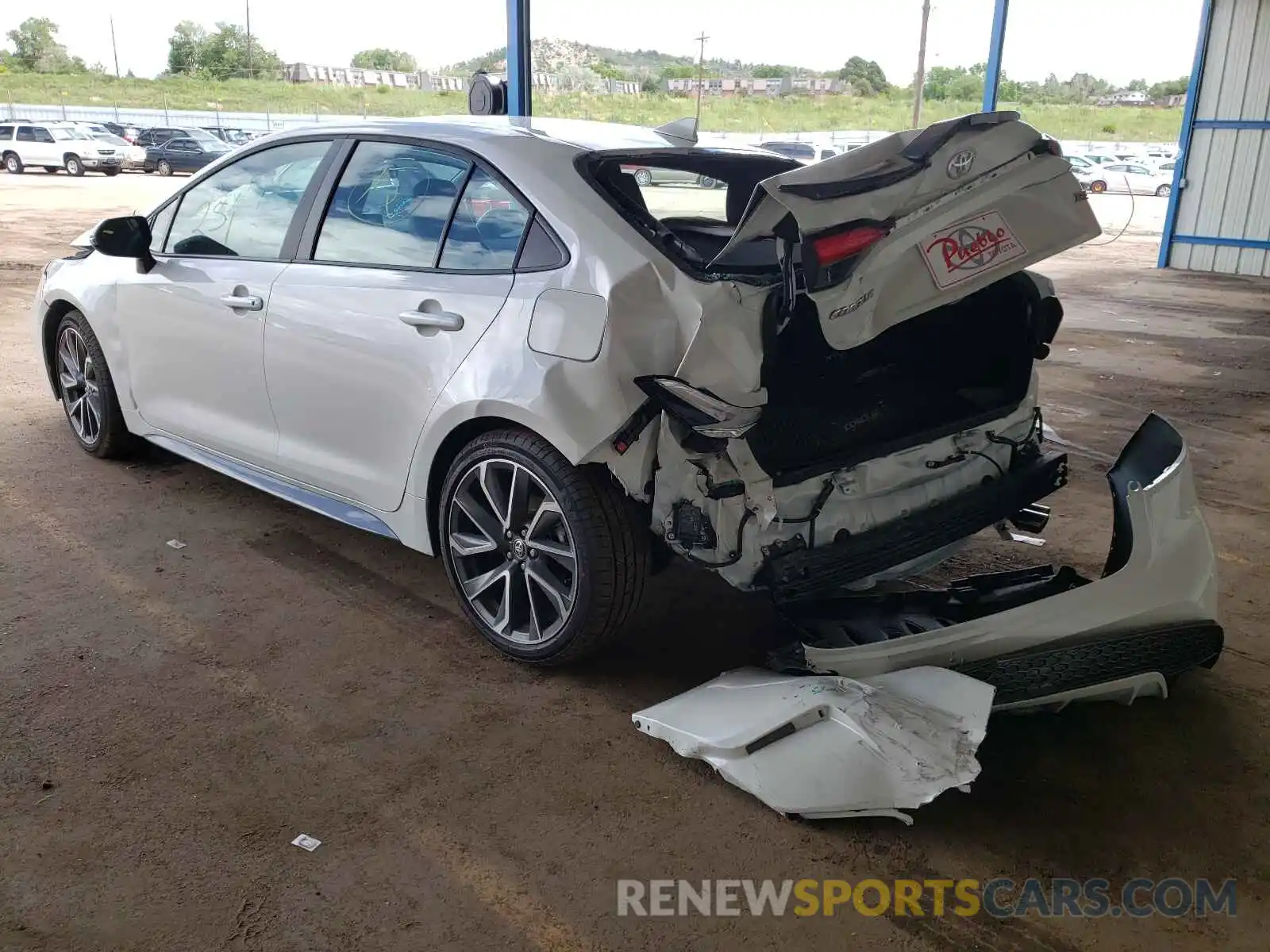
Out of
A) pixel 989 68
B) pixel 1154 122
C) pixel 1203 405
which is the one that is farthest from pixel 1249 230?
pixel 1154 122

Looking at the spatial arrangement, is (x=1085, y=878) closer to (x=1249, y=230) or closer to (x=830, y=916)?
(x=830, y=916)

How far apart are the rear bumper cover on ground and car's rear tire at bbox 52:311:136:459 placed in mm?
3578

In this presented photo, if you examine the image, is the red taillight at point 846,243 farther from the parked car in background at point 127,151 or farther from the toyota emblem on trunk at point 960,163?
the parked car in background at point 127,151

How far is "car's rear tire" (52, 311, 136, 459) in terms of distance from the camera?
4.77 metres

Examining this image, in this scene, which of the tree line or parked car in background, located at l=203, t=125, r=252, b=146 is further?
the tree line

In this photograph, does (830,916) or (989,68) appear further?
(989,68)

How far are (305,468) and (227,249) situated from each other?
0.99m

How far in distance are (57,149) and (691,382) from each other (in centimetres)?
3141

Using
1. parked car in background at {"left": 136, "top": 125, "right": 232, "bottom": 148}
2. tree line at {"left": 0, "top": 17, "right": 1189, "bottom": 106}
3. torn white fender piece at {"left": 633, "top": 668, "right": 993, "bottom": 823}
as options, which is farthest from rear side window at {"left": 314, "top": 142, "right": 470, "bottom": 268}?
tree line at {"left": 0, "top": 17, "right": 1189, "bottom": 106}

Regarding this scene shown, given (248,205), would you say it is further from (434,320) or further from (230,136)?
(230,136)

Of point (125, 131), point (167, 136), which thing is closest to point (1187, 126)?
point (167, 136)

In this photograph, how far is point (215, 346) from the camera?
3963mm

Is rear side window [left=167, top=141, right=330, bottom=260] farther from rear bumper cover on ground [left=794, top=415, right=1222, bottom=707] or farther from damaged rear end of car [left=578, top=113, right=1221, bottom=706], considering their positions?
rear bumper cover on ground [left=794, top=415, right=1222, bottom=707]

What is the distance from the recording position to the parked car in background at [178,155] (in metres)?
28.7
